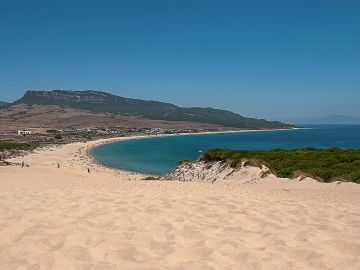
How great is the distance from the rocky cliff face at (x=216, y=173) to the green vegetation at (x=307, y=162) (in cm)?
65

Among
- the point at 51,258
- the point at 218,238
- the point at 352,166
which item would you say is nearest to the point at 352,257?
the point at 218,238

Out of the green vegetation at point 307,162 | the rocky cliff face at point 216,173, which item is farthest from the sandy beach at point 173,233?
the rocky cliff face at point 216,173

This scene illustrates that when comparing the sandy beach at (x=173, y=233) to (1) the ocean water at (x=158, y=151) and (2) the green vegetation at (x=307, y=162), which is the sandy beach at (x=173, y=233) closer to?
(2) the green vegetation at (x=307, y=162)

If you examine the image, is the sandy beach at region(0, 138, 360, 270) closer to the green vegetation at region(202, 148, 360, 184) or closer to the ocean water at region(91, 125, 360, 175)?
the green vegetation at region(202, 148, 360, 184)

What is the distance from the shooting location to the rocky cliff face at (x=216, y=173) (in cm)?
2572

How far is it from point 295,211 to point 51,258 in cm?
586

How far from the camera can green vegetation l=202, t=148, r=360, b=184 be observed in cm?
2058

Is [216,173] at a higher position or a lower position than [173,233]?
lower

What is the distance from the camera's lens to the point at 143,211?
329 inches

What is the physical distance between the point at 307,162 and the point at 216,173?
8318 mm

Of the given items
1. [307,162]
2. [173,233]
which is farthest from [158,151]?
[173,233]

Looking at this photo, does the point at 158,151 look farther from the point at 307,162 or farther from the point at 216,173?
the point at 307,162

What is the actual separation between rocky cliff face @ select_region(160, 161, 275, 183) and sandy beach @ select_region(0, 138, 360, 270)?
15.3m

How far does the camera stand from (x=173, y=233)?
22.0 ft
